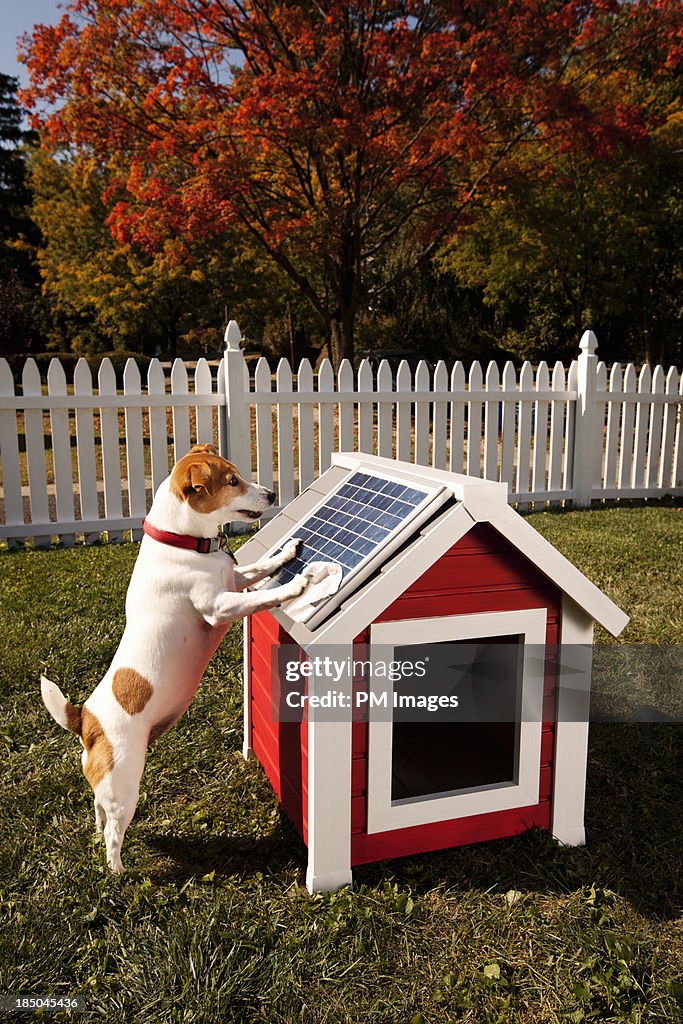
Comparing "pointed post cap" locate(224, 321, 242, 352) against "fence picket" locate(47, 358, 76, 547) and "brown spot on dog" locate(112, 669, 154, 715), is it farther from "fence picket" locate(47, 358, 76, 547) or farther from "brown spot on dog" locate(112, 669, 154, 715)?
"brown spot on dog" locate(112, 669, 154, 715)

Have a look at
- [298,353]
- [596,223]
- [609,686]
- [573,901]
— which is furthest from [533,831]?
[298,353]

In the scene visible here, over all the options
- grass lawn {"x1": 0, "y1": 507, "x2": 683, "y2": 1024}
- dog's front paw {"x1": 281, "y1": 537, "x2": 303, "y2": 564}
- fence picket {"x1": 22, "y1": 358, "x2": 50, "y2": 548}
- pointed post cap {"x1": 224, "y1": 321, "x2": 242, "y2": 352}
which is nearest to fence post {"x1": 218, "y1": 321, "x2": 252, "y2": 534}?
pointed post cap {"x1": 224, "y1": 321, "x2": 242, "y2": 352}

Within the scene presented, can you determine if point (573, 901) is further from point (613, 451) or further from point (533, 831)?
point (613, 451)

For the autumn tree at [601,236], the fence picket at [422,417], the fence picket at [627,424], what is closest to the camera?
the fence picket at [422,417]

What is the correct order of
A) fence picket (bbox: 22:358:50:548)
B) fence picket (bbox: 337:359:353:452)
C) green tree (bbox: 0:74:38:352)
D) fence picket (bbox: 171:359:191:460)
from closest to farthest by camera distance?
fence picket (bbox: 22:358:50:548) → fence picket (bbox: 171:359:191:460) → fence picket (bbox: 337:359:353:452) → green tree (bbox: 0:74:38:352)

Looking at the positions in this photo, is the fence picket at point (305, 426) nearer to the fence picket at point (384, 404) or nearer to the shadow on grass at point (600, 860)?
the fence picket at point (384, 404)

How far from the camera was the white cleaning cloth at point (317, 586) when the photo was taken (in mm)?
2475

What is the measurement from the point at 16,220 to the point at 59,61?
25122 mm

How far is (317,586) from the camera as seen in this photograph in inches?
99.2

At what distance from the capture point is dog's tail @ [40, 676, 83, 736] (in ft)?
8.13

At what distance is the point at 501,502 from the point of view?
2.47m

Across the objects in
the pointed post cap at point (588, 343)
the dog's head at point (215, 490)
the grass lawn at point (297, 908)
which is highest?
the pointed post cap at point (588, 343)

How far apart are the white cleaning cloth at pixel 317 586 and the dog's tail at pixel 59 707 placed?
0.76 meters

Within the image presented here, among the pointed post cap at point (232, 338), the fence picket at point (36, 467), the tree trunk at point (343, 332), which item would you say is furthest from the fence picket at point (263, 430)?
the tree trunk at point (343, 332)
